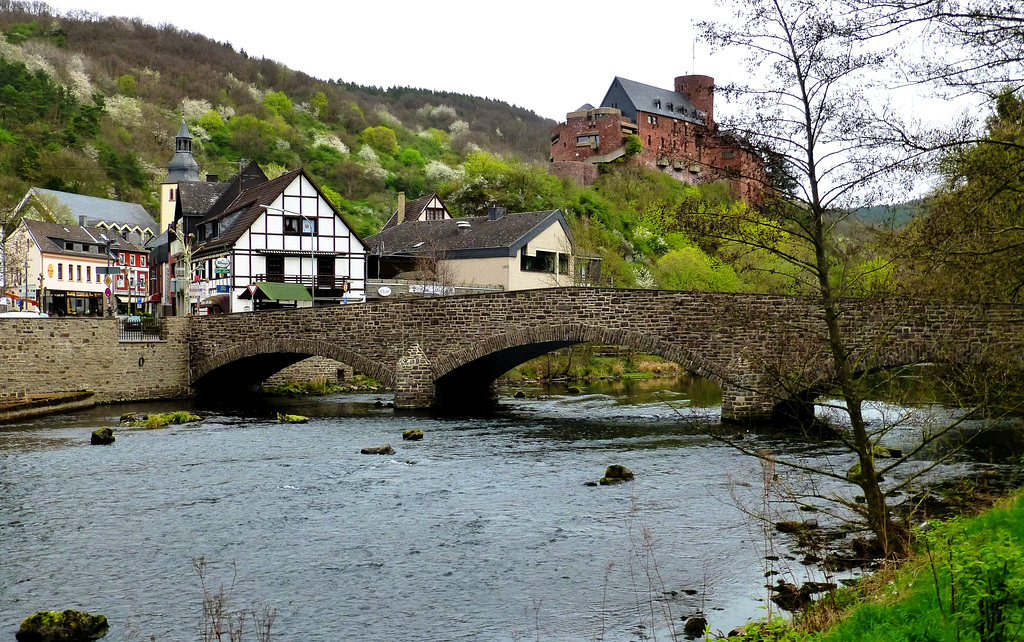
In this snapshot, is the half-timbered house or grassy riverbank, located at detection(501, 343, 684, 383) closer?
grassy riverbank, located at detection(501, 343, 684, 383)

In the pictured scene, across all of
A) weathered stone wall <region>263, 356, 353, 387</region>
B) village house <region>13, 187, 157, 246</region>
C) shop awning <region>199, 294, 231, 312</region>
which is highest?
village house <region>13, 187, 157, 246</region>

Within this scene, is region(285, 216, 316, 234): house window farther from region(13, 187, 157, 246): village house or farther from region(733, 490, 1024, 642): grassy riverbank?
region(733, 490, 1024, 642): grassy riverbank

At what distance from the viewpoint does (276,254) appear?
46.6 m

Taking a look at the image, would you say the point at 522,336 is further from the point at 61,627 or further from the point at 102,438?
the point at 61,627

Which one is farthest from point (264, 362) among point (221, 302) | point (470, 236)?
point (470, 236)

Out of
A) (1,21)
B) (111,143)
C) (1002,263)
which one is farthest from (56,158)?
(1002,263)

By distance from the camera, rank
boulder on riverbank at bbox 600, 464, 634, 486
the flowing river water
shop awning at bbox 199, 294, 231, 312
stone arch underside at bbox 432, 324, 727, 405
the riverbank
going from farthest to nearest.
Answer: shop awning at bbox 199, 294, 231, 312 < the riverbank < stone arch underside at bbox 432, 324, 727, 405 < boulder on riverbank at bbox 600, 464, 634, 486 < the flowing river water

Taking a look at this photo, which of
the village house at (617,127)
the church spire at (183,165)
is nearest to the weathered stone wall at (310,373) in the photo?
the church spire at (183,165)

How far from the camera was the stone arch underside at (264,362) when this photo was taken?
1227 inches

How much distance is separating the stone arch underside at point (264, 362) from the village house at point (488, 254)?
1179 cm

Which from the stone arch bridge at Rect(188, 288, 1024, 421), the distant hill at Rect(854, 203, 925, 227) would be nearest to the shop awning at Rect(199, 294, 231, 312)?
the stone arch bridge at Rect(188, 288, 1024, 421)

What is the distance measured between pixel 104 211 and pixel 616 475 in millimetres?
77919

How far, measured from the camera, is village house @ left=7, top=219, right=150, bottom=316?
66.5 m

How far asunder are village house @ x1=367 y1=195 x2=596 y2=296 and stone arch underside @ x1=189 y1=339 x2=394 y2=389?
11.8m
